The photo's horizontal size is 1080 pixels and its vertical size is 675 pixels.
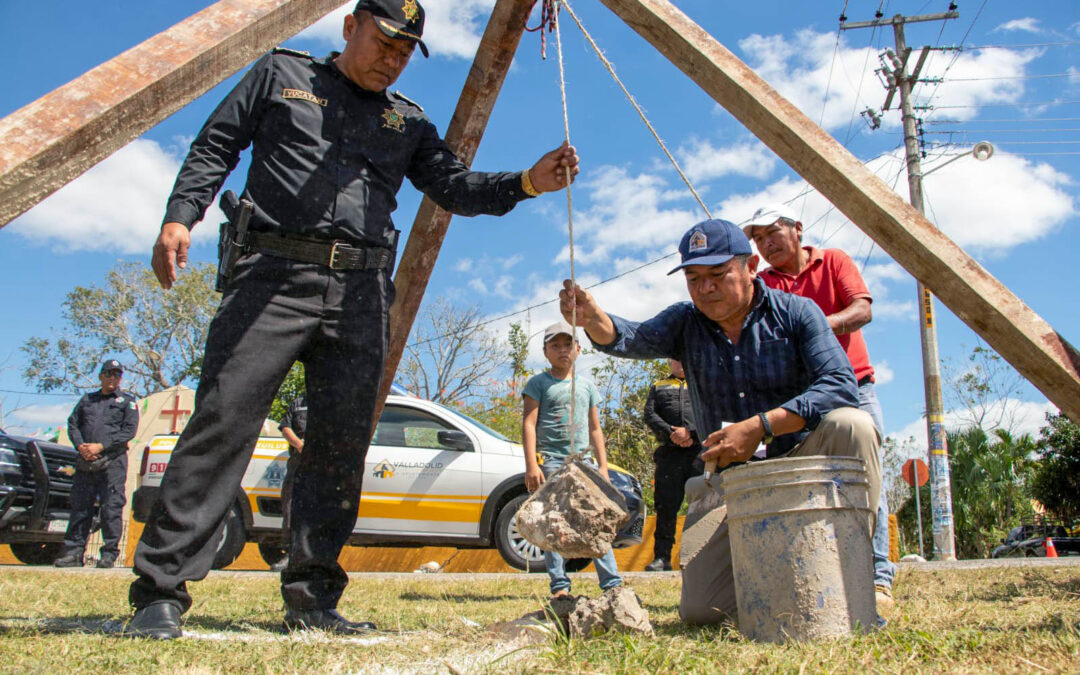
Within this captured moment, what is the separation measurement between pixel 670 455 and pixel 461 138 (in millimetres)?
3966

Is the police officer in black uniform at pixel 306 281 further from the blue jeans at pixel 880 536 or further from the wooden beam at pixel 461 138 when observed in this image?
the blue jeans at pixel 880 536

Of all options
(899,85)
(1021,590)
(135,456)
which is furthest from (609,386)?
(1021,590)

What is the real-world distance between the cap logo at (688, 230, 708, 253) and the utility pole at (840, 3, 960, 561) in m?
10.6

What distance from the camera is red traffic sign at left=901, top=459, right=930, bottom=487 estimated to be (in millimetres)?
14414

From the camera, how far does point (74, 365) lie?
36.2m

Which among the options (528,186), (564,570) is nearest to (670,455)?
(564,570)

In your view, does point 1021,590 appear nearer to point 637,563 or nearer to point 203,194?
point 203,194

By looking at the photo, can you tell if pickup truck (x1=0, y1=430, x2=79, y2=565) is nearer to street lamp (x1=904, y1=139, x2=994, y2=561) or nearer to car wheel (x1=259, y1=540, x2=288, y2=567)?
car wheel (x1=259, y1=540, x2=288, y2=567)

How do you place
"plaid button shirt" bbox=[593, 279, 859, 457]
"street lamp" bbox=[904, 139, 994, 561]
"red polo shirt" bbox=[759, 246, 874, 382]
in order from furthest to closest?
"street lamp" bbox=[904, 139, 994, 561] < "red polo shirt" bbox=[759, 246, 874, 382] < "plaid button shirt" bbox=[593, 279, 859, 457]

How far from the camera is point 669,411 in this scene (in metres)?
6.93

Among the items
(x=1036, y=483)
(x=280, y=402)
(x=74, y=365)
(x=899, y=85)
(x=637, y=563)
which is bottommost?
(x=637, y=563)

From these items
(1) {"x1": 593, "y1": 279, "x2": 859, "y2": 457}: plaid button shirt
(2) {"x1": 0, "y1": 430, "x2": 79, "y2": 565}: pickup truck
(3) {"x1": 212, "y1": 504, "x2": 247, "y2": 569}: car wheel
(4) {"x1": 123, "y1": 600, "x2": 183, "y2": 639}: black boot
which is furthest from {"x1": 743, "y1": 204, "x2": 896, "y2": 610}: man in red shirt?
(2) {"x1": 0, "y1": 430, "x2": 79, "y2": 565}: pickup truck

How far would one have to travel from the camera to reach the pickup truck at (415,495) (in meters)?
7.69

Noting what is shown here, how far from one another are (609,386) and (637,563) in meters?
10.1
